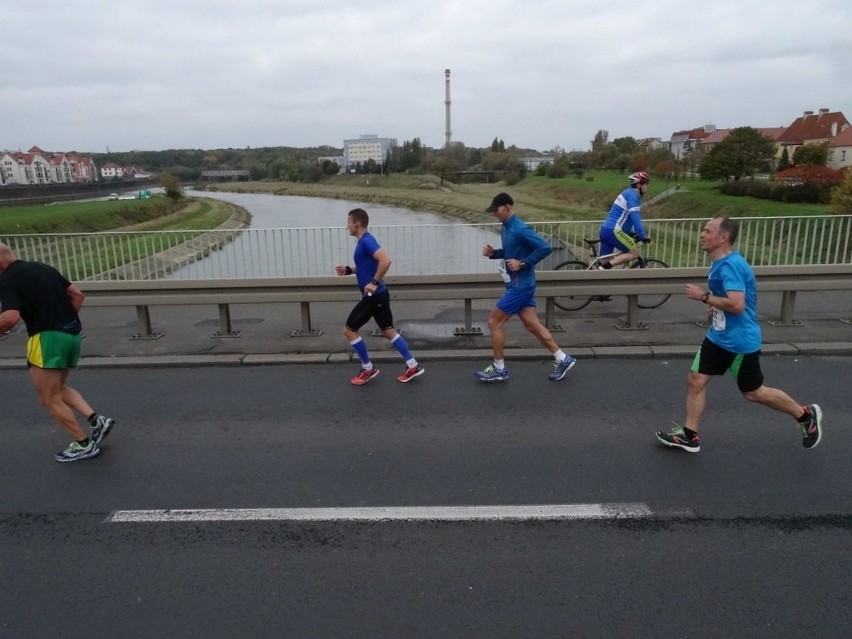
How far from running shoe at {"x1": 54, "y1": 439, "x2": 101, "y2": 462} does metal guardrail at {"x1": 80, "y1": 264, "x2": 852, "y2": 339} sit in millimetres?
2950

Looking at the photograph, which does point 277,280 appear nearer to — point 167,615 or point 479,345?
point 479,345

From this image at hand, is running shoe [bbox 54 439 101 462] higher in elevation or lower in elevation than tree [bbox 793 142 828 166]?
lower

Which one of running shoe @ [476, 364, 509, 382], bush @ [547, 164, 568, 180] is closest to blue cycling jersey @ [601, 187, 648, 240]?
running shoe @ [476, 364, 509, 382]

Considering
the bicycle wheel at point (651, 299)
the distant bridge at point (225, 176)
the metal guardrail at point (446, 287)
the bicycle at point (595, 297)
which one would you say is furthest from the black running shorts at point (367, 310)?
the distant bridge at point (225, 176)

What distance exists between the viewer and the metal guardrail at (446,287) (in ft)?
24.4

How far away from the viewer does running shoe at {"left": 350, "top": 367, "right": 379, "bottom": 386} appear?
6.07m

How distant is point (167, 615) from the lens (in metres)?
2.94

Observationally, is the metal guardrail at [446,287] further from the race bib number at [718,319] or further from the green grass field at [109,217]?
the green grass field at [109,217]

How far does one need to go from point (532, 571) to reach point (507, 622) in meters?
0.41

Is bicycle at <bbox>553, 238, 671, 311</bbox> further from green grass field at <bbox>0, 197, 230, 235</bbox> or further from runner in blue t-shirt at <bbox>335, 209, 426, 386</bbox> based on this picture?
green grass field at <bbox>0, 197, 230, 235</bbox>

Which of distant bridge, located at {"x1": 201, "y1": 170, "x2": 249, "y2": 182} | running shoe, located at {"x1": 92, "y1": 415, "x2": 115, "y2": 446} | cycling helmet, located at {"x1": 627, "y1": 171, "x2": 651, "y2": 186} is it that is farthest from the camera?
distant bridge, located at {"x1": 201, "y1": 170, "x2": 249, "y2": 182}

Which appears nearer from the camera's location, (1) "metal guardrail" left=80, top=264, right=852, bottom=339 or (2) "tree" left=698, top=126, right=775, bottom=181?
(1) "metal guardrail" left=80, top=264, right=852, bottom=339

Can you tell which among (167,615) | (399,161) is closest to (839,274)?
(167,615)

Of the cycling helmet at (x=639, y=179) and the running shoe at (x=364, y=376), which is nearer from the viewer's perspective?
the running shoe at (x=364, y=376)
